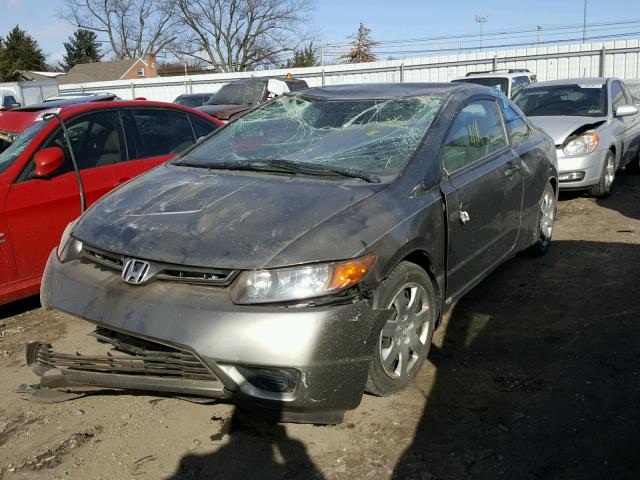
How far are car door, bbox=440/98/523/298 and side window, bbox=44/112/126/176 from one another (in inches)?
115

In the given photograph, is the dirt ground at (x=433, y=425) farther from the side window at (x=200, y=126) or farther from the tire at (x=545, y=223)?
the side window at (x=200, y=126)

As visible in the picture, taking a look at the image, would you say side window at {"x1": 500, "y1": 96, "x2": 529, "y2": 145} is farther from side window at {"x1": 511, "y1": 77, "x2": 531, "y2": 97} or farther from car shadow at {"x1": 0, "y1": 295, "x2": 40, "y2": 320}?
side window at {"x1": 511, "y1": 77, "x2": 531, "y2": 97}

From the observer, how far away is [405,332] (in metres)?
3.19

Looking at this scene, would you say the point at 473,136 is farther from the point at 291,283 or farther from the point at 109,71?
the point at 109,71

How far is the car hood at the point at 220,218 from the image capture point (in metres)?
2.73

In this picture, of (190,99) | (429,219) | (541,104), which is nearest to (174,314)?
(429,219)

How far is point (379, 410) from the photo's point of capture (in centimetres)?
312

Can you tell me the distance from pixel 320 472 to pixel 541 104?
24.9ft

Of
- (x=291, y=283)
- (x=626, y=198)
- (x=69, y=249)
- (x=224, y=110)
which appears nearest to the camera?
(x=291, y=283)

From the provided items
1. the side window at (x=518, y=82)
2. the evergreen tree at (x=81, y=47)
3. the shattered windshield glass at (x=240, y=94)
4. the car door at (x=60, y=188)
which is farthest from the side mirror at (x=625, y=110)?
the evergreen tree at (x=81, y=47)

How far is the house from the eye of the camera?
5681 cm

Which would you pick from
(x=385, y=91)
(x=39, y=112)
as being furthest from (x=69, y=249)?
(x=39, y=112)

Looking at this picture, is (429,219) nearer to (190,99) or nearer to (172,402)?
(172,402)

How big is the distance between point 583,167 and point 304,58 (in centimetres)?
4725
